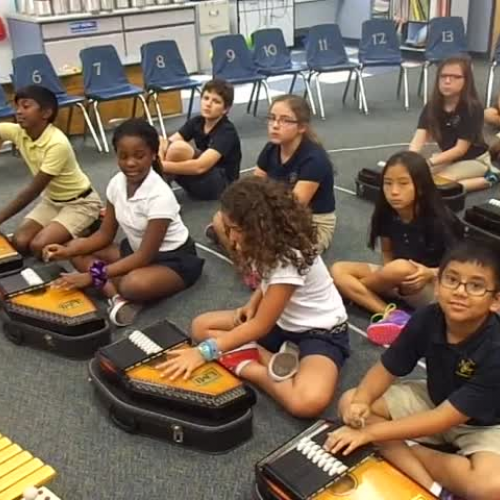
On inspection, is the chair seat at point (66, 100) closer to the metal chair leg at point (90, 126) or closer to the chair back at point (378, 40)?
the metal chair leg at point (90, 126)

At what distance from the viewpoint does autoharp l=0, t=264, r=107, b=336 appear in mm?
2531

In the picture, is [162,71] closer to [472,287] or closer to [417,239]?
[417,239]

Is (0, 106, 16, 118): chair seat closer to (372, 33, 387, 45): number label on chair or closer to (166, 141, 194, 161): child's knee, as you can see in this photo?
(166, 141, 194, 161): child's knee

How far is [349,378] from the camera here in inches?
95.0

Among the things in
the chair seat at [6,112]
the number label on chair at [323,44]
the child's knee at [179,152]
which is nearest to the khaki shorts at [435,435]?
the child's knee at [179,152]

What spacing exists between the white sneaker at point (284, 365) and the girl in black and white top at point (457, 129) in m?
1.87

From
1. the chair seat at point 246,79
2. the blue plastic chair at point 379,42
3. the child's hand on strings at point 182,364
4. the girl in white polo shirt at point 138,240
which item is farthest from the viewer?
the blue plastic chair at point 379,42

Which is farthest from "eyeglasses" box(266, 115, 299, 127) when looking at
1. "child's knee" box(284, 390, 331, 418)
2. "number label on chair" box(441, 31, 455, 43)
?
"number label on chair" box(441, 31, 455, 43)

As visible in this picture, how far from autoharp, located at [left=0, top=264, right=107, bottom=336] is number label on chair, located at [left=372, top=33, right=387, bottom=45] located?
14.0 ft

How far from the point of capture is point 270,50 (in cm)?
593

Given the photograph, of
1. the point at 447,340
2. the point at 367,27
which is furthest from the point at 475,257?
the point at 367,27

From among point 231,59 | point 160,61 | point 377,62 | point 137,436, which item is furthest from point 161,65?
point 137,436

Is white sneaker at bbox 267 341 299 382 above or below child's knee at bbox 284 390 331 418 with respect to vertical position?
above

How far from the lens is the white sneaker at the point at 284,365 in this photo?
2.25 m
